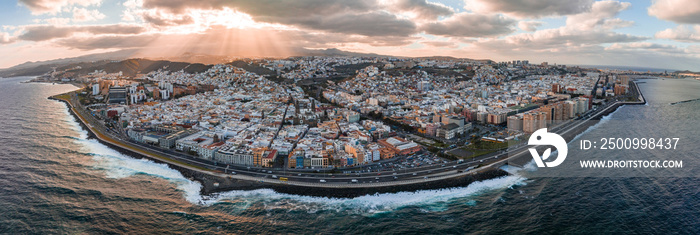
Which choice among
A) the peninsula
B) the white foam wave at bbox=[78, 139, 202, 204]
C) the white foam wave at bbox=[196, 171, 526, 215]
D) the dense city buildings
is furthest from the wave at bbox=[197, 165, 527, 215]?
the dense city buildings

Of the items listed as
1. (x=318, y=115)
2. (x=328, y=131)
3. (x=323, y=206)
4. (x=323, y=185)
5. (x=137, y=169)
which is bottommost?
(x=323, y=206)

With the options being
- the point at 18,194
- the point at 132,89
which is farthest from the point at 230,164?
the point at 132,89

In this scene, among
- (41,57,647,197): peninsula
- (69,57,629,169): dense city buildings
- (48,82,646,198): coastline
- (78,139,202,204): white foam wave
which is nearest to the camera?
(48,82,646,198): coastline

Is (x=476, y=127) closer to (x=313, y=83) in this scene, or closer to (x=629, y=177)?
(x=629, y=177)

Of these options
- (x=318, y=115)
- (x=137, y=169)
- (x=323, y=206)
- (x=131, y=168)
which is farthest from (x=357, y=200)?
(x=318, y=115)

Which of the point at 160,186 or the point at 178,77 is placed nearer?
the point at 160,186

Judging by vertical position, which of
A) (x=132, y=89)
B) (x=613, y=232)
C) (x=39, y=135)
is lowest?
(x=613, y=232)

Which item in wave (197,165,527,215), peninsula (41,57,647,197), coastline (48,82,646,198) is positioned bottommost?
wave (197,165,527,215)

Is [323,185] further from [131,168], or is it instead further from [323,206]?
[131,168]

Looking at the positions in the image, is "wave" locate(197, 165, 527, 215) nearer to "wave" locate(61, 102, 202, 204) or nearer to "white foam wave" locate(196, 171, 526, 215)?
"white foam wave" locate(196, 171, 526, 215)
